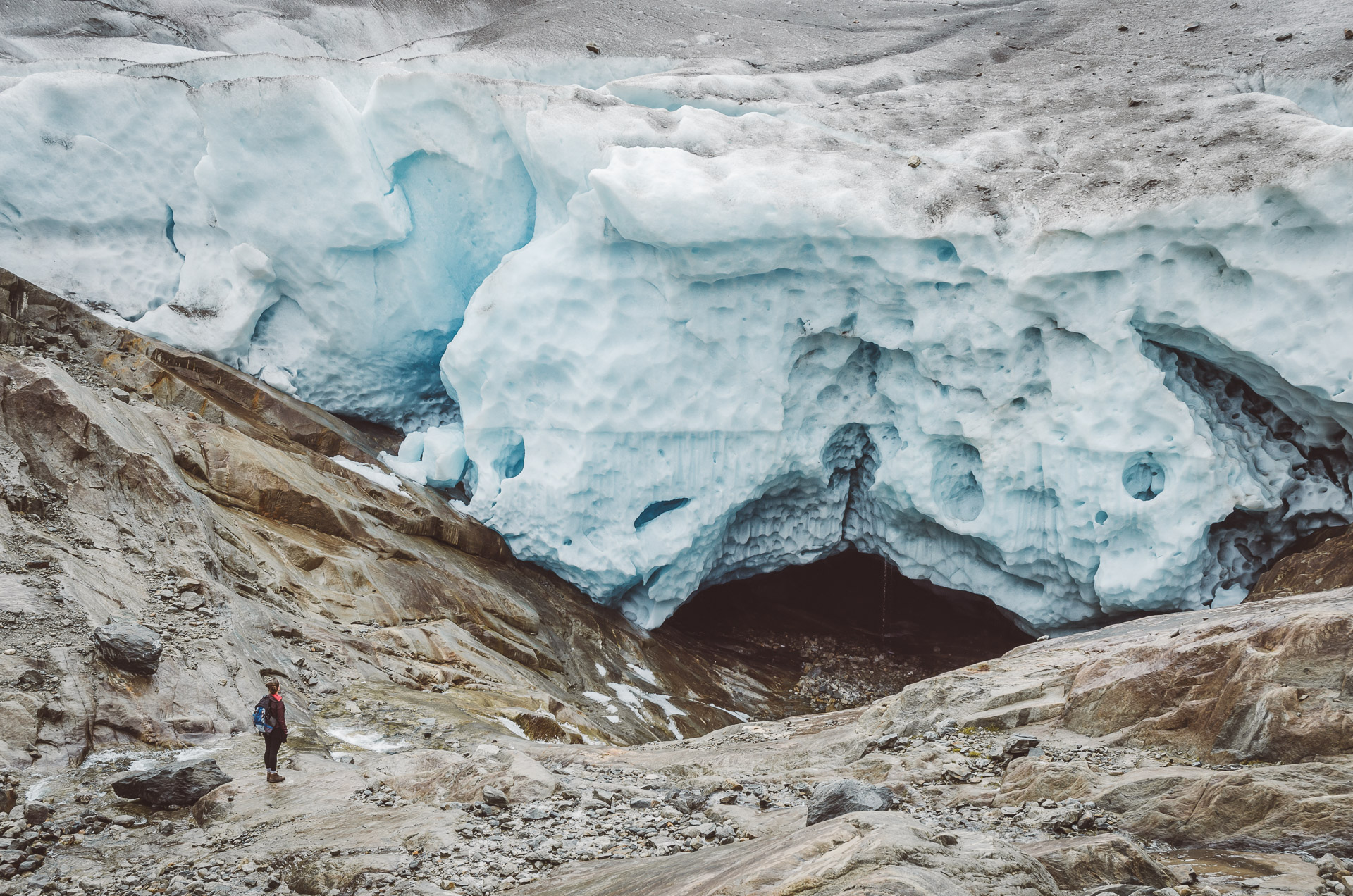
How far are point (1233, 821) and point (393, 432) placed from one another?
14.8m

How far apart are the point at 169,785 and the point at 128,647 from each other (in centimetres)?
188

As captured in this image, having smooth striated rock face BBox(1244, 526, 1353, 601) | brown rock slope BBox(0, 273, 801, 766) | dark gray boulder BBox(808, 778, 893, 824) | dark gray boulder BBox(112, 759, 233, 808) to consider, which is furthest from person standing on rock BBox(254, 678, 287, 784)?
smooth striated rock face BBox(1244, 526, 1353, 601)

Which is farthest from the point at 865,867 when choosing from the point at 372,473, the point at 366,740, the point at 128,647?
the point at 372,473

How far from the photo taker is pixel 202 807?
6.63 meters

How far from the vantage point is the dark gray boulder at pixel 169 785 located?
21.6 feet

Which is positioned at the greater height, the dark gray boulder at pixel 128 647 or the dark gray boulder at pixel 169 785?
the dark gray boulder at pixel 128 647

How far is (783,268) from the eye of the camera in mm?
13227

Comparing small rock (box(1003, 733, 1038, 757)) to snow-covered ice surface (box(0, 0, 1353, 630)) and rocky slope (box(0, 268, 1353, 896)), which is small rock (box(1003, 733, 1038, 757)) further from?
snow-covered ice surface (box(0, 0, 1353, 630))

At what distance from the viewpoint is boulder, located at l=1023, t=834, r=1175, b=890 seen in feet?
13.2

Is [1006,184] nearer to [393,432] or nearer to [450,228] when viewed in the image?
[450,228]

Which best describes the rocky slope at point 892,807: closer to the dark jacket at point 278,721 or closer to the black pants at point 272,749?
the black pants at point 272,749

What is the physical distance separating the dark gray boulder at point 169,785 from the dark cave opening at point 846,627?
9.40m

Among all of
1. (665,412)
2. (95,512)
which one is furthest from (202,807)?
(665,412)

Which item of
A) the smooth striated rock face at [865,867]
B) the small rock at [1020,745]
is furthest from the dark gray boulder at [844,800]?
the small rock at [1020,745]
